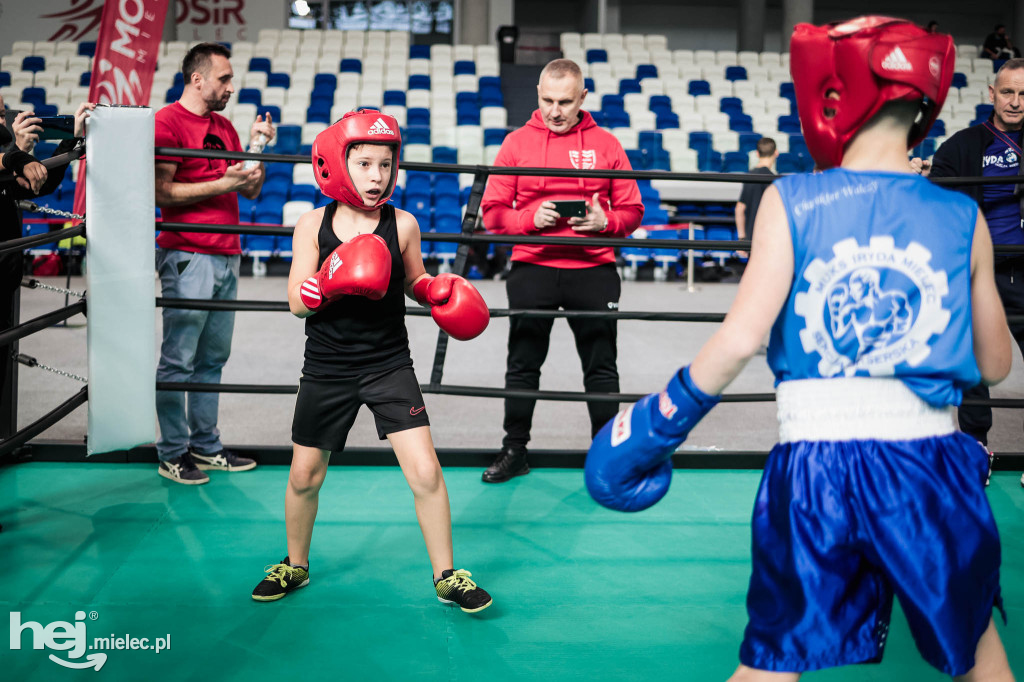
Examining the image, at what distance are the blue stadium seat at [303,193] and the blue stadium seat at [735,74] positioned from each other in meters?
6.60

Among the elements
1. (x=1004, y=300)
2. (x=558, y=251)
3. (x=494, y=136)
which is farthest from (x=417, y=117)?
(x=1004, y=300)

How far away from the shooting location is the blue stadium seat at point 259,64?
11.8 meters

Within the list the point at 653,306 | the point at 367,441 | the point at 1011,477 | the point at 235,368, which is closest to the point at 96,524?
the point at 367,441

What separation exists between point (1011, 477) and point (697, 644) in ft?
5.70

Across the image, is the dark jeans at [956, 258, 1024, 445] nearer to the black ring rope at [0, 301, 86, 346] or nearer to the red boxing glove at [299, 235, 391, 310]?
the red boxing glove at [299, 235, 391, 310]

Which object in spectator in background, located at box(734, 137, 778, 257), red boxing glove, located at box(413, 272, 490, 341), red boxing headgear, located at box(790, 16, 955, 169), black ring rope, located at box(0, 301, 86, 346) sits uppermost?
spectator in background, located at box(734, 137, 778, 257)

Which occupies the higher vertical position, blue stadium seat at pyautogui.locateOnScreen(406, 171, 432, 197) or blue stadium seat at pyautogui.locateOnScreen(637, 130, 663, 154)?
blue stadium seat at pyautogui.locateOnScreen(637, 130, 663, 154)

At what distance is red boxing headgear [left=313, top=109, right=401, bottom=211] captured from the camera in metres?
1.67

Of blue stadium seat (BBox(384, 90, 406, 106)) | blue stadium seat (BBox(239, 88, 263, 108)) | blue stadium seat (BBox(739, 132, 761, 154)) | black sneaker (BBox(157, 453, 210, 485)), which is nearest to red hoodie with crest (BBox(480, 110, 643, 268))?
black sneaker (BBox(157, 453, 210, 485))

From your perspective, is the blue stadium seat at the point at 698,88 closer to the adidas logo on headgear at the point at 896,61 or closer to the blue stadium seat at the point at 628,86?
the blue stadium seat at the point at 628,86

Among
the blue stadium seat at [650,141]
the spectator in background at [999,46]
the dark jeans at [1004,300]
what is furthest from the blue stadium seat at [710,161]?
the dark jeans at [1004,300]

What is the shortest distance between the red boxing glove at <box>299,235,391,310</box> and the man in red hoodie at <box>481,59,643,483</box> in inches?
40.3

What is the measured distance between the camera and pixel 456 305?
176 centimetres

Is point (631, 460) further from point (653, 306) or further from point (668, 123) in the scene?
point (668, 123)
